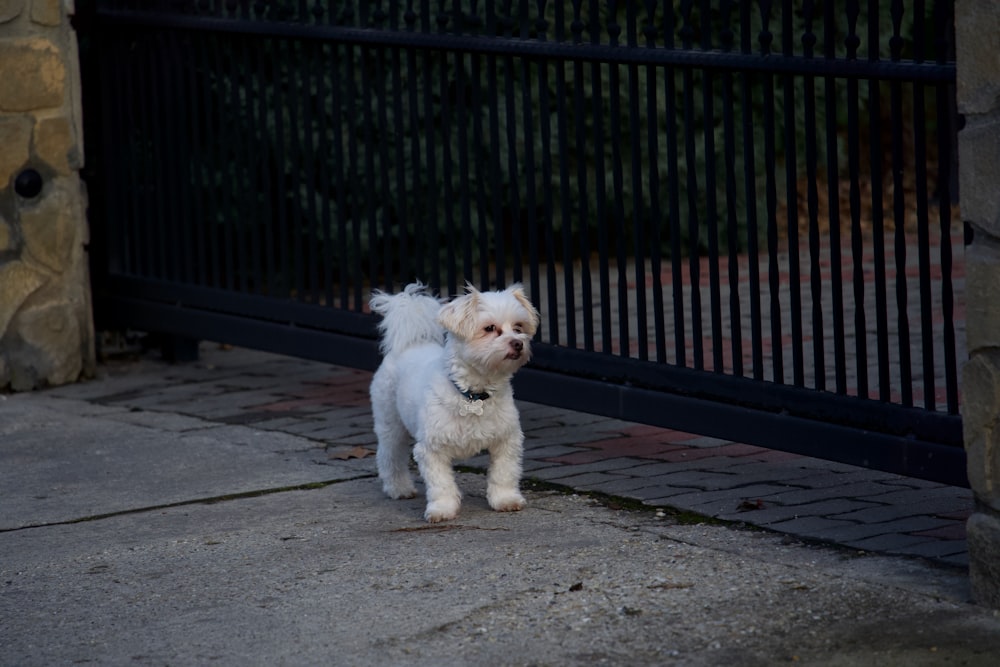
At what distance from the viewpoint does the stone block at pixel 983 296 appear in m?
3.62

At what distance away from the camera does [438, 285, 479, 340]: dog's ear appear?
15.2ft

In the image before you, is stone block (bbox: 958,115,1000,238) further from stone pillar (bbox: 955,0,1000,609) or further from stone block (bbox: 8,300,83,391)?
stone block (bbox: 8,300,83,391)

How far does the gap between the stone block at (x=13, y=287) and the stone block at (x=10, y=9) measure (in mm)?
1097

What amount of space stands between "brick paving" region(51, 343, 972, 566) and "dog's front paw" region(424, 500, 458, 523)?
51 cm

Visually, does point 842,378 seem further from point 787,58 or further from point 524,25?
point 524,25

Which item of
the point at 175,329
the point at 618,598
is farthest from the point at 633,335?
the point at 618,598

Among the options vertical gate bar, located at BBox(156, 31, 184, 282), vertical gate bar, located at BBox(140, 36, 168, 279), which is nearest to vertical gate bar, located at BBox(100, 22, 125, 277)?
vertical gate bar, located at BBox(140, 36, 168, 279)

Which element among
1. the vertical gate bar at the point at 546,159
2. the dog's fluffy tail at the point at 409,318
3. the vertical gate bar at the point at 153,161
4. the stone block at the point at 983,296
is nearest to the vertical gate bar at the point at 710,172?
the vertical gate bar at the point at 546,159

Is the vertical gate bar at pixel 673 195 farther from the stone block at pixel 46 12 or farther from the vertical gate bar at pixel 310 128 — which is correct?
the stone block at pixel 46 12

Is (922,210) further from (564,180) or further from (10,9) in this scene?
(10,9)

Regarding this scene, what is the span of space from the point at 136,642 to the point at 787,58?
253cm

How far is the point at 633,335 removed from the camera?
793 centimetres

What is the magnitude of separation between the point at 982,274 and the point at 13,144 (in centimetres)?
477

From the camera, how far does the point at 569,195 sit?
18.5ft
